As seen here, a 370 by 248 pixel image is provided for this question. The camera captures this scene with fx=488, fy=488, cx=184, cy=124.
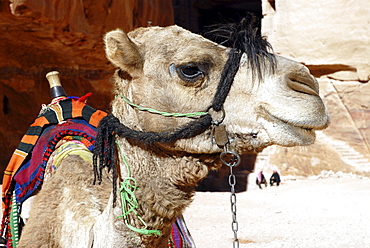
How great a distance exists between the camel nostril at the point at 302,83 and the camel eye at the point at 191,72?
0.34 meters

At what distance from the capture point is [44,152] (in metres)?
2.69

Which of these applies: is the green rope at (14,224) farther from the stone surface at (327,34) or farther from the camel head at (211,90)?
the stone surface at (327,34)

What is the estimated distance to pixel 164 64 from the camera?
1.95 meters

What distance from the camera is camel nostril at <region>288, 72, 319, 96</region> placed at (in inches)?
69.1

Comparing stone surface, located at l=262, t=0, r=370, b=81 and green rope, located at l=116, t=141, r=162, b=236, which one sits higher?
stone surface, located at l=262, t=0, r=370, b=81

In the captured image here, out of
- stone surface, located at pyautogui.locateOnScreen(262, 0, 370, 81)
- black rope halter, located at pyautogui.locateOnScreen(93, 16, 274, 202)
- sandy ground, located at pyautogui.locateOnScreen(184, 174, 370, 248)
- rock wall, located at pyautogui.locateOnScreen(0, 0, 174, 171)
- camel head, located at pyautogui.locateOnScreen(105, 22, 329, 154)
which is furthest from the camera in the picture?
stone surface, located at pyautogui.locateOnScreen(262, 0, 370, 81)

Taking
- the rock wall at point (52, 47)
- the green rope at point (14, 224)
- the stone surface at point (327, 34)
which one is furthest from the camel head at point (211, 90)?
the stone surface at point (327, 34)

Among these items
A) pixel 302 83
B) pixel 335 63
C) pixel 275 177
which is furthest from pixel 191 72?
pixel 275 177

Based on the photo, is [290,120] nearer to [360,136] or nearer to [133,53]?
[133,53]

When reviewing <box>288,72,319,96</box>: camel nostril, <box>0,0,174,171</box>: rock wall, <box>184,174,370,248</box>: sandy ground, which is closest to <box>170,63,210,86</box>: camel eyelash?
<box>288,72,319,96</box>: camel nostril

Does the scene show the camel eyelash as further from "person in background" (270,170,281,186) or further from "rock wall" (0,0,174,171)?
"person in background" (270,170,281,186)

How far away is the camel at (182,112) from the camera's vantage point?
1765 mm

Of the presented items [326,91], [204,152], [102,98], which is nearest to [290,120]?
[204,152]

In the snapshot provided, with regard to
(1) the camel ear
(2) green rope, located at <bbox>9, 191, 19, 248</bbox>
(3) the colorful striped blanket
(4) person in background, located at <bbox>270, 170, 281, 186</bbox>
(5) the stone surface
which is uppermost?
(5) the stone surface
